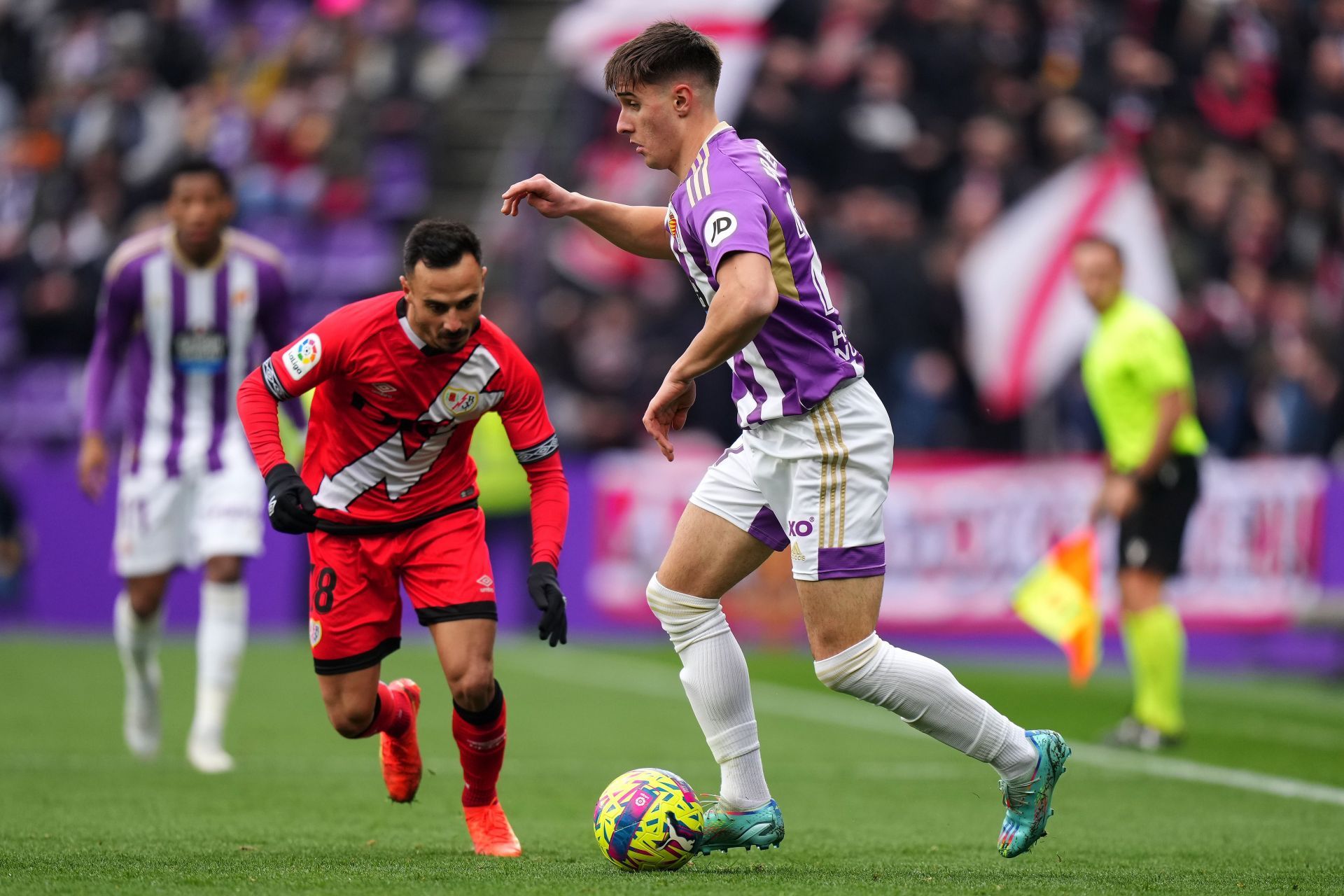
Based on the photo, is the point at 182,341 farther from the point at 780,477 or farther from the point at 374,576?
the point at 780,477

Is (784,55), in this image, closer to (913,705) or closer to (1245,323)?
(1245,323)

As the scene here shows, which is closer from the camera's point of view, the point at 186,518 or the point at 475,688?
the point at 475,688

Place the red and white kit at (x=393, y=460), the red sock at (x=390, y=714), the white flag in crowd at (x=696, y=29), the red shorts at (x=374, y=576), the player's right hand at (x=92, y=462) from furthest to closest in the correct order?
the white flag in crowd at (x=696, y=29) < the player's right hand at (x=92, y=462) < the red sock at (x=390, y=714) < the red shorts at (x=374, y=576) < the red and white kit at (x=393, y=460)

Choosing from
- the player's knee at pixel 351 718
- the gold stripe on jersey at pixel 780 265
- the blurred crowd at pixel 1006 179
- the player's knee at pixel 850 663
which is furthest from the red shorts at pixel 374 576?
the blurred crowd at pixel 1006 179

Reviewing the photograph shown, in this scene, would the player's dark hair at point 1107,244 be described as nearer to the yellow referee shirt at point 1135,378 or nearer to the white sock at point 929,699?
the yellow referee shirt at point 1135,378

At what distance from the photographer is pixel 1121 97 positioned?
17.2 metres

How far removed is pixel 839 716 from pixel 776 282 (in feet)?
19.1

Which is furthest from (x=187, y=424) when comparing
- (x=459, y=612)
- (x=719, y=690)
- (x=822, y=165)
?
(x=822, y=165)

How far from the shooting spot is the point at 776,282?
5023 mm

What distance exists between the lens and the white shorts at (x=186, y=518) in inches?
305

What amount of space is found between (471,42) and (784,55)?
184 inches

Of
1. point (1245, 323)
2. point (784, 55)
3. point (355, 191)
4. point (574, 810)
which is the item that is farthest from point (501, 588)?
point (574, 810)

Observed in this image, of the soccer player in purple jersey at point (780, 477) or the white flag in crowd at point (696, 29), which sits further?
the white flag in crowd at point (696, 29)

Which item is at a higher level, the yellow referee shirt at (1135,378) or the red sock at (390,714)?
the yellow referee shirt at (1135,378)
